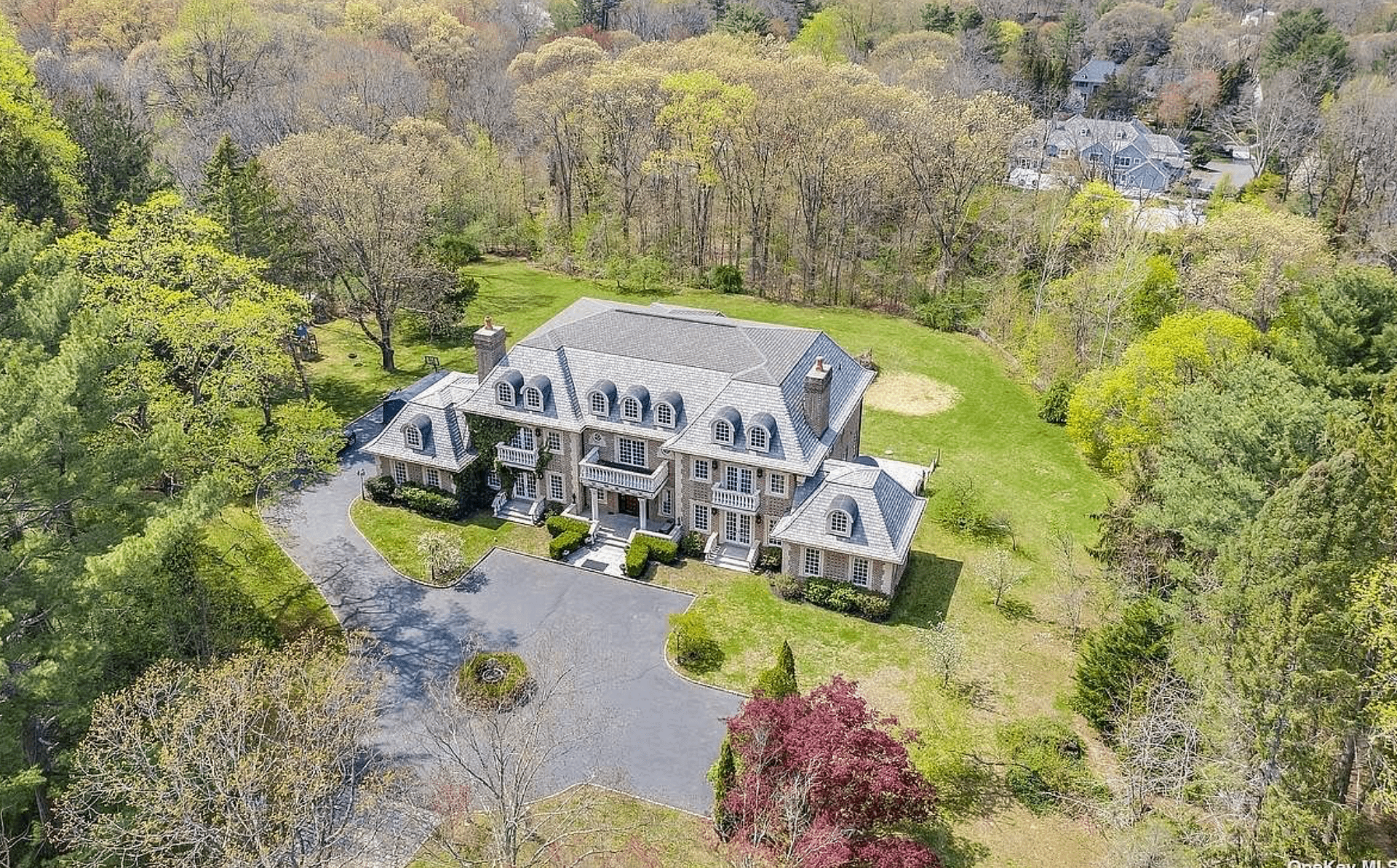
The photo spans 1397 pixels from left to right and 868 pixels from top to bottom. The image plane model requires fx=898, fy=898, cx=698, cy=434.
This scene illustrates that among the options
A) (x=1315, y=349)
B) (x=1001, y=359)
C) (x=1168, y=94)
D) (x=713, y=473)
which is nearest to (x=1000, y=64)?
(x=1168, y=94)

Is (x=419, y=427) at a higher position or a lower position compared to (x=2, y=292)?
lower

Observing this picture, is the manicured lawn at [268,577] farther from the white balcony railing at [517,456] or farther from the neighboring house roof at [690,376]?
the neighboring house roof at [690,376]

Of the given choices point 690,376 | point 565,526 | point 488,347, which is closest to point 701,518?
point 565,526

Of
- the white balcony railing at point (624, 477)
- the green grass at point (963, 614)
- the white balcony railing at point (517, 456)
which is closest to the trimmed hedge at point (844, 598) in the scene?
the green grass at point (963, 614)

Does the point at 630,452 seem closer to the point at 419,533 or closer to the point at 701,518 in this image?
the point at 701,518

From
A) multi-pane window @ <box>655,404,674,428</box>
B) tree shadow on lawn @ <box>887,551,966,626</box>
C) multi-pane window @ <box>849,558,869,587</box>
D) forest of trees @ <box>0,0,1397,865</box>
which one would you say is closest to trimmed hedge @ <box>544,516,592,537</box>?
multi-pane window @ <box>655,404,674,428</box>

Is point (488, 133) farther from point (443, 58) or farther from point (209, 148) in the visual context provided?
point (209, 148)
